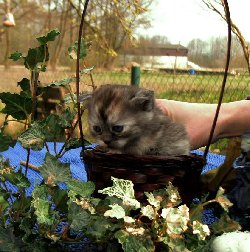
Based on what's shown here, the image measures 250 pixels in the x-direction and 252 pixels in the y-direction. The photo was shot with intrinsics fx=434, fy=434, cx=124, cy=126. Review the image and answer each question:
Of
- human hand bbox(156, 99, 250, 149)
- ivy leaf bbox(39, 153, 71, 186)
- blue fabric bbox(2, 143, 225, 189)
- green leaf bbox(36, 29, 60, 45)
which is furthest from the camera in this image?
blue fabric bbox(2, 143, 225, 189)

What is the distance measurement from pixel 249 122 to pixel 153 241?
5.05 ft

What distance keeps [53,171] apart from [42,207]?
0.42 feet

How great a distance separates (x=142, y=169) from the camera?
4.35 ft

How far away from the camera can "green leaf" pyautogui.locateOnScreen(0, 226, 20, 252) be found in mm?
1176

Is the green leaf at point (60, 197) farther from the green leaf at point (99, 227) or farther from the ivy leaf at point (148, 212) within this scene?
the ivy leaf at point (148, 212)

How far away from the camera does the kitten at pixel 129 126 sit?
62.4 inches

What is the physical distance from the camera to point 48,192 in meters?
1.23

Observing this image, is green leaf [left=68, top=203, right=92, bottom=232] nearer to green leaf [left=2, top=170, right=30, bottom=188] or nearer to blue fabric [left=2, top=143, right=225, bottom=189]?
green leaf [left=2, top=170, right=30, bottom=188]

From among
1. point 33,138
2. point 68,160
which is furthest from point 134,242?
point 68,160

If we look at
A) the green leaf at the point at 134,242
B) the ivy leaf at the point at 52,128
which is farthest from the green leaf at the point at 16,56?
the green leaf at the point at 134,242

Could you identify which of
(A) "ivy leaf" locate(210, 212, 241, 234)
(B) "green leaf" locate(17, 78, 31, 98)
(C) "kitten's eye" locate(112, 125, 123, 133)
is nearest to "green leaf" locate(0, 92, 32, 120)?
(B) "green leaf" locate(17, 78, 31, 98)

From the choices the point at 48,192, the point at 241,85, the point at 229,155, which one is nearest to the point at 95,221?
the point at 48,192

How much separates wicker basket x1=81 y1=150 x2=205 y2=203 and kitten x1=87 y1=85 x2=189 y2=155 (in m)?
0.20

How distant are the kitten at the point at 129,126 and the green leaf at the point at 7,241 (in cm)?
52
